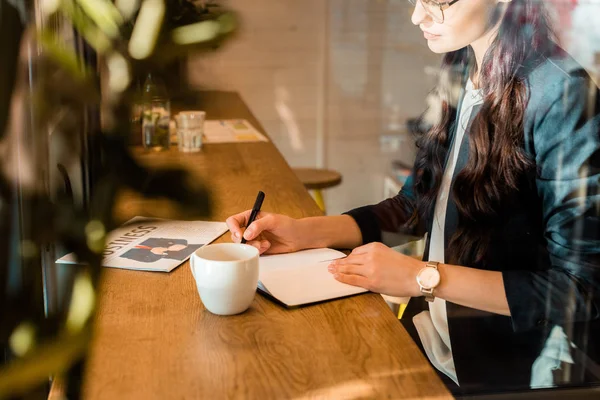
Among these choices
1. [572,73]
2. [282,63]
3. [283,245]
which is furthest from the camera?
[282,63]

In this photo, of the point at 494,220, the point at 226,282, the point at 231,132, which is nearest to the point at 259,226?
the point at 226,282

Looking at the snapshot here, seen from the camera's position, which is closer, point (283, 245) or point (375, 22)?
point (283, 245)

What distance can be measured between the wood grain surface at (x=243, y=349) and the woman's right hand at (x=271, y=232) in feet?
0.44

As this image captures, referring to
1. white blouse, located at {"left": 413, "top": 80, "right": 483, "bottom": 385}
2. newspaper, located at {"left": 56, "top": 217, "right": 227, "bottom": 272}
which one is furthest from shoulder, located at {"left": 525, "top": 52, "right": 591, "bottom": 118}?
newspaper, located at {"left": 56, "top": 217, "right": 227, "bottom": 272}

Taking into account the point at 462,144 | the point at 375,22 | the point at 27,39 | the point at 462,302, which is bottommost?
the point at 462,302

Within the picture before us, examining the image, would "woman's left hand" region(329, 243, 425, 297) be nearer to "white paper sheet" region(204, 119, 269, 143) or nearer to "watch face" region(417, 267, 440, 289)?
"watch face" region(417, 267, 440, 289)

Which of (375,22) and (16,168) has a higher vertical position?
(375,22)

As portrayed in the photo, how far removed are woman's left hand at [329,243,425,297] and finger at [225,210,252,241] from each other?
0.17 meters

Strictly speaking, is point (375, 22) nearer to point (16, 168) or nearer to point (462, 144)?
point (462, 144)

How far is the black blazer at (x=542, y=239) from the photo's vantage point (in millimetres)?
1213

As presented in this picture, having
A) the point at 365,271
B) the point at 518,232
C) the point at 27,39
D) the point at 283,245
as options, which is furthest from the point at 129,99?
the point at 518,232

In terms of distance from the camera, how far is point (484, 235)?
1.42 meters

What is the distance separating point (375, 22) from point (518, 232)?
206 cm

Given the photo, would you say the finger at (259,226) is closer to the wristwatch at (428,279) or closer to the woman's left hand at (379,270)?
the woman's left hand at (379,270)
